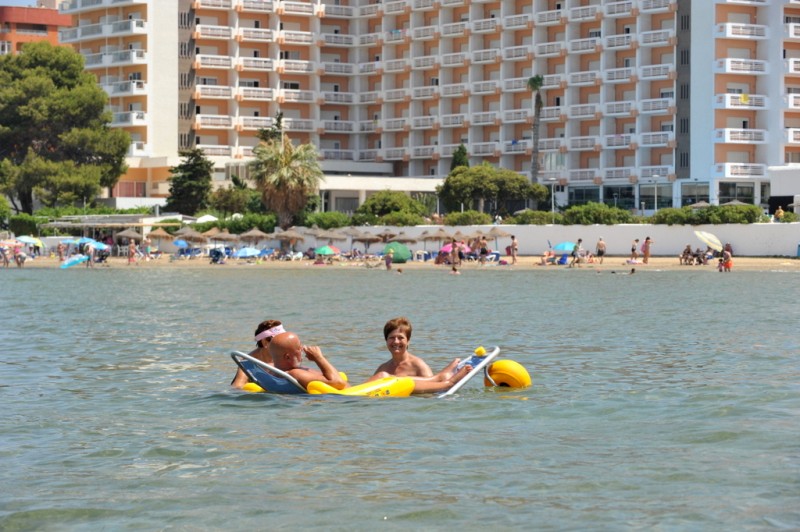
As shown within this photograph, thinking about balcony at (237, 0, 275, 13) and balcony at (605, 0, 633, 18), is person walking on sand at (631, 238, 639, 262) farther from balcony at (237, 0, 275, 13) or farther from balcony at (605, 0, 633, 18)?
balcony at (237, 0, 275, 13)

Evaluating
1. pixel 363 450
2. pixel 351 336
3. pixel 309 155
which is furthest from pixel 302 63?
pixel 363 450

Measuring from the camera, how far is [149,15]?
104 metres

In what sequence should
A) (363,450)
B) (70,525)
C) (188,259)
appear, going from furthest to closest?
(188,259)
(363,450)
(70,525)

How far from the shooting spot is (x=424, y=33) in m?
104

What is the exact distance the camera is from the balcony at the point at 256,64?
105 meters

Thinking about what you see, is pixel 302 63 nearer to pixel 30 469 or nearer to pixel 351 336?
pixel 351 336

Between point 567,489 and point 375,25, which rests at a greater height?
point 375,25

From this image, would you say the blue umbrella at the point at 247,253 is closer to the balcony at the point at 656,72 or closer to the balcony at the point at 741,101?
the balcony at the point at 656,72

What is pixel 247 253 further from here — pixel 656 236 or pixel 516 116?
pixel 516 116

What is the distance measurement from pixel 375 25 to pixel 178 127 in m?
17.3

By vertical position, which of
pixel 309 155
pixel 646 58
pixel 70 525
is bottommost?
pixel 70 525

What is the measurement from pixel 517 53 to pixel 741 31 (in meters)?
17.2

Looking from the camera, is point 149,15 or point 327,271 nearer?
point 327,271

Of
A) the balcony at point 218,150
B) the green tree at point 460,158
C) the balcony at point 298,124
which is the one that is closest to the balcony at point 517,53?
the green tree at point 460,158
